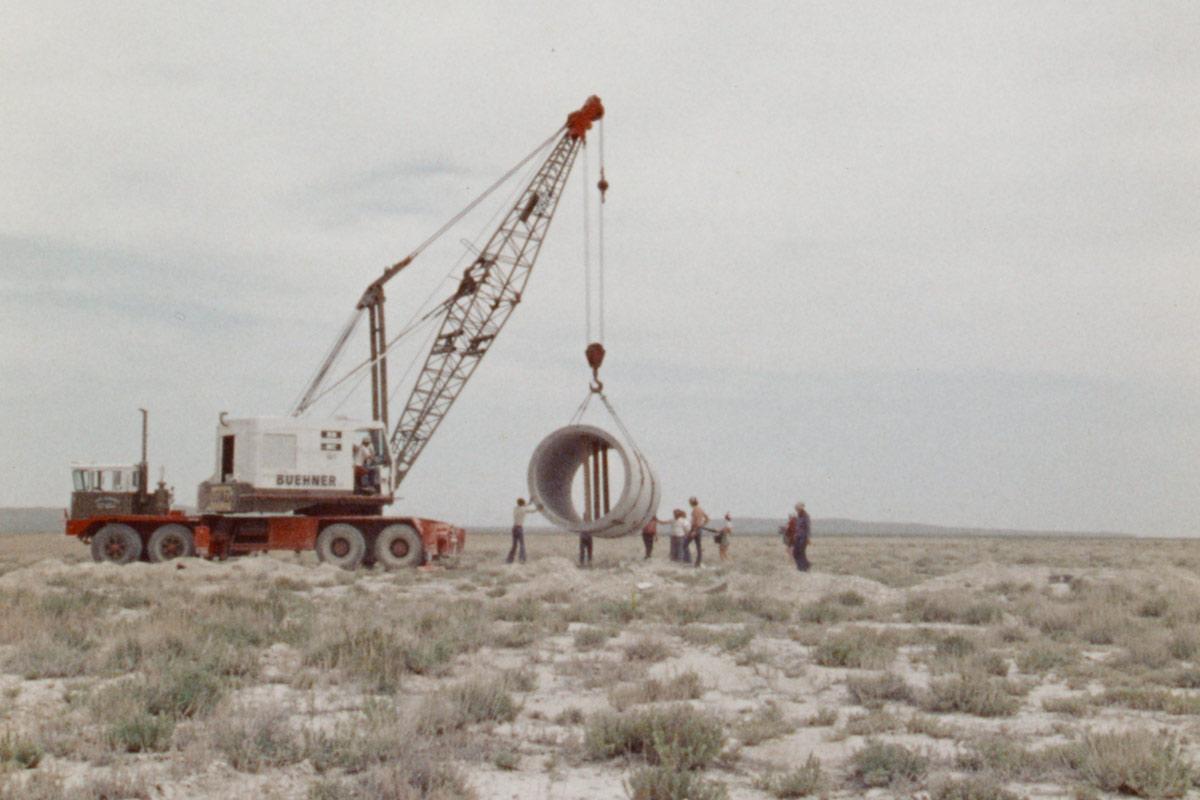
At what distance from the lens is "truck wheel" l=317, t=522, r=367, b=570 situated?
79.7ft

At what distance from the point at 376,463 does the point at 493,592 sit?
8065mm

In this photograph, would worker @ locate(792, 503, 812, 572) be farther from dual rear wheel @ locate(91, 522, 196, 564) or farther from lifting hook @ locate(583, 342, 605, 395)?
dual rear wheel @ locate(91, 522, 196, 564)

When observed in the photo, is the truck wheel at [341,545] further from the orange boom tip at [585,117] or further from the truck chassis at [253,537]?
the orange boom tip at [585,117]

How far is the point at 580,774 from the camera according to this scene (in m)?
6.99

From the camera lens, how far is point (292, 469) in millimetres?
24344

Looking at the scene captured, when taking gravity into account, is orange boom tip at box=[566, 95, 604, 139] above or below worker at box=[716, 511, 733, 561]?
above

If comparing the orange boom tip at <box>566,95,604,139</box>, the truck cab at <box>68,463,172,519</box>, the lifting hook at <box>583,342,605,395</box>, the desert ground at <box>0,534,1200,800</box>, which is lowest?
the desert ground at <box>0,534,1200,800</box>

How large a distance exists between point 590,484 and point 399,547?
16.6 ft

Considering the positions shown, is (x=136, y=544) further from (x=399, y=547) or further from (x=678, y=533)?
(x=678, y=533)

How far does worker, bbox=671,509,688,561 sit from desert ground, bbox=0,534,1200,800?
26.3 feet

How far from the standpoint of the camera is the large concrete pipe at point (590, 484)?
22344 millimetres

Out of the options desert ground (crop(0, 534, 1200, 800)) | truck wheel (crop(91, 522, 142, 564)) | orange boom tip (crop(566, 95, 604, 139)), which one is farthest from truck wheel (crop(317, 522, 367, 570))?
orange boom tip (crop(566, 95, 604, 139))

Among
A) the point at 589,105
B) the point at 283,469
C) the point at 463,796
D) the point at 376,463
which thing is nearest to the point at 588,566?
the point at 376,463

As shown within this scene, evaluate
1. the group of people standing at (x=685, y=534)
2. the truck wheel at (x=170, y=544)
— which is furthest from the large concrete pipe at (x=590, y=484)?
the truck wheel at (x=170, y=544)
